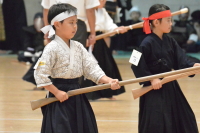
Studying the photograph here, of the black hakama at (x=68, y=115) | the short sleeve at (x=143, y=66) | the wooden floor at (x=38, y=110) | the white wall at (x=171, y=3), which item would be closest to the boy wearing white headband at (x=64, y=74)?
the black hakama at (x=68, y=115)

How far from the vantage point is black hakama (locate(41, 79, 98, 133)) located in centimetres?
330

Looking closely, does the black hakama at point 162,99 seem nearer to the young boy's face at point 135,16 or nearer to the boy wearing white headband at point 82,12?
the boy wearing white headband at point 82,12

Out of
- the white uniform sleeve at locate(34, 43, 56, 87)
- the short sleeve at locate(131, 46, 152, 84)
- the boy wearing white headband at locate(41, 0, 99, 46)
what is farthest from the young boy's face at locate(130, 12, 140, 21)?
the white uniform sleeve at locate(34, 43, 56, 87)

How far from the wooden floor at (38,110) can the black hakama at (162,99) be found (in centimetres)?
65

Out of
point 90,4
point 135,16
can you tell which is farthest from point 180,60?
point 135,16

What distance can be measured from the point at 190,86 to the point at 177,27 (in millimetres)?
4270

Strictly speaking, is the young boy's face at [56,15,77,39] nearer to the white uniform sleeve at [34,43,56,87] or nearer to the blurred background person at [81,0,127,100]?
the white uniform sleeve at [34,43,56,87]

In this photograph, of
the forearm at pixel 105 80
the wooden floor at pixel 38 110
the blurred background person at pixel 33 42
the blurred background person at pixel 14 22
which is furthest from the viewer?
the blurred background person at pixel 14 22

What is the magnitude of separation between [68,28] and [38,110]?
2.10 metres

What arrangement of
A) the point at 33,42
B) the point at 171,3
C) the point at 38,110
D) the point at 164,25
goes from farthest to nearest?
the point at 171,3 < the point at 33,42 < the point at 38,110 < the point at 164,25

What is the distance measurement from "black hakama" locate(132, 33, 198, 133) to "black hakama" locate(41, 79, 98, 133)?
1.82ft

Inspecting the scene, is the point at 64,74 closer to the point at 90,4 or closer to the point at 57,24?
the point at 57,24

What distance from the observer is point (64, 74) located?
3.37m

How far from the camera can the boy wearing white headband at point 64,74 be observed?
3.30 meters
